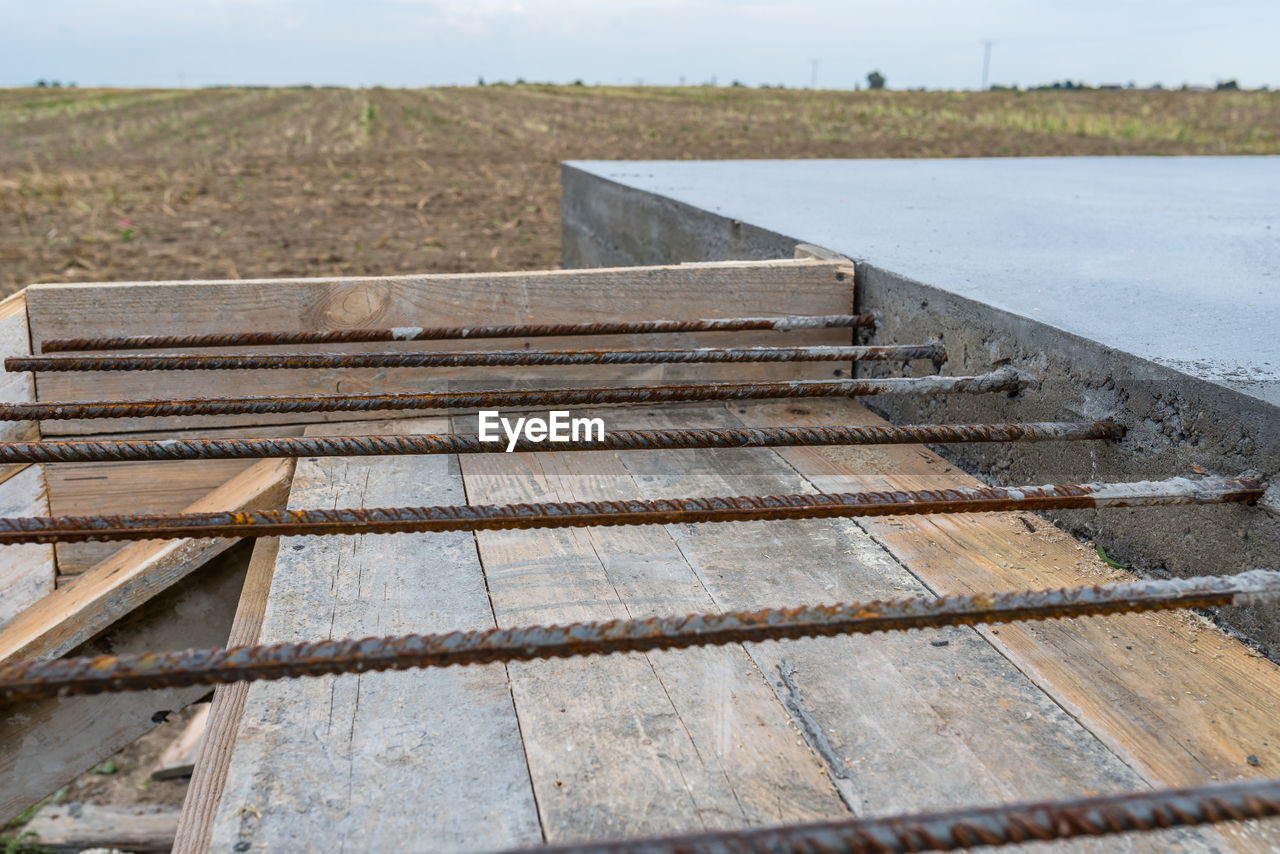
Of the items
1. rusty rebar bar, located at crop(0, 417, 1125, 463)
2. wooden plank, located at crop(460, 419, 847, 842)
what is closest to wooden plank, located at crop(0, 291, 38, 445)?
rusty rebar bar, located at crop(0, 417, 1125, 463)

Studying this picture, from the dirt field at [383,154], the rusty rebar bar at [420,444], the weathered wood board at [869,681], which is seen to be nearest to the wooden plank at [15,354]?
the rusty rebar bar at [420,444]

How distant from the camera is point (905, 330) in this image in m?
2.58

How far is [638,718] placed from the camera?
1358mm

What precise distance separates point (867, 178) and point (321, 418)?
4.07 m

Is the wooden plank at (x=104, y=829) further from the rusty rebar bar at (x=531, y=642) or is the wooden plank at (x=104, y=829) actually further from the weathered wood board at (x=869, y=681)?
the rusty rebar bar at (x=531, y=642)

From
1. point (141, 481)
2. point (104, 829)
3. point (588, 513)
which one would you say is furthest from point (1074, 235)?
point (104, 829)

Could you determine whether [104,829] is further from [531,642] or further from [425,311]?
[531,642]

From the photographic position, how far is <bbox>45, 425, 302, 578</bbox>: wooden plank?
8.59ft

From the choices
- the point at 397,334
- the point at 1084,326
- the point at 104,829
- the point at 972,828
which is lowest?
the point at 104,829

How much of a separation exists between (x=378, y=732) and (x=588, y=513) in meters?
0.44

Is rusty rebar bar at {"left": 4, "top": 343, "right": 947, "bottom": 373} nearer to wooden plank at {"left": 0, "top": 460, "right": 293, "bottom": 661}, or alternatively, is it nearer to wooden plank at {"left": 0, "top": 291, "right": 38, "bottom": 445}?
wooden plank at {"left": 0, "top": 291, "right": 38, "bottom": 445}

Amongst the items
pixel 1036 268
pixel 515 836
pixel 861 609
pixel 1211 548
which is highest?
pixel 1036 268

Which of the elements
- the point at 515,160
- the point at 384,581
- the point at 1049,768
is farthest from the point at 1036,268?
the point at 515,160

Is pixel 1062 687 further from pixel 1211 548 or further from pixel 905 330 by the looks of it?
pixel 905 330
